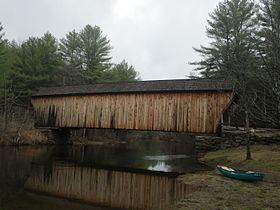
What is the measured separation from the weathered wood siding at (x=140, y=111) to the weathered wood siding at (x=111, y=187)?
25.6ft

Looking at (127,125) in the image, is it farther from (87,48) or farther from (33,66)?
(87,48)

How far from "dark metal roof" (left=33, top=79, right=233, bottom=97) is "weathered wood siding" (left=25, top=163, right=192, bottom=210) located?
8.78 metres

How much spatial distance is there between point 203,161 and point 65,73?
74.7ft

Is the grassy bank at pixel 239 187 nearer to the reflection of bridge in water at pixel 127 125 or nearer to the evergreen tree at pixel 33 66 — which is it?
the reflection of bridge in water at pixel 127 125

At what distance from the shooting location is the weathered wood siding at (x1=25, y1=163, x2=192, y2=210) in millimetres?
11375

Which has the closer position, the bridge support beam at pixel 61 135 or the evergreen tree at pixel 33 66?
the bridge support beam at pixel 61 135

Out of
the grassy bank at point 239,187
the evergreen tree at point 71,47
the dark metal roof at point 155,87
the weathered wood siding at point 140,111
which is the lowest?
the grassy bank at point 239,187

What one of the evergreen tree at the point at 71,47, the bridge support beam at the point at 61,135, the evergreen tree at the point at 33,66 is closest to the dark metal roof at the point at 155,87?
the bridge support beam at the point at 61,135

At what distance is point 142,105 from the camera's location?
2633 centimetres

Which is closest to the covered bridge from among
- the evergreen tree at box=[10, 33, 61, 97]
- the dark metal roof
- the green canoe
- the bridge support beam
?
the dark metal roof

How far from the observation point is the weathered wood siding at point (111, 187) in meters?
11.4

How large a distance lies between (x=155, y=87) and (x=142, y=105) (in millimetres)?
1644

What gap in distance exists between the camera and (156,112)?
2566cm

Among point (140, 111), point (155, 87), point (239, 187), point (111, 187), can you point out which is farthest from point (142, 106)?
point (239, 187)
